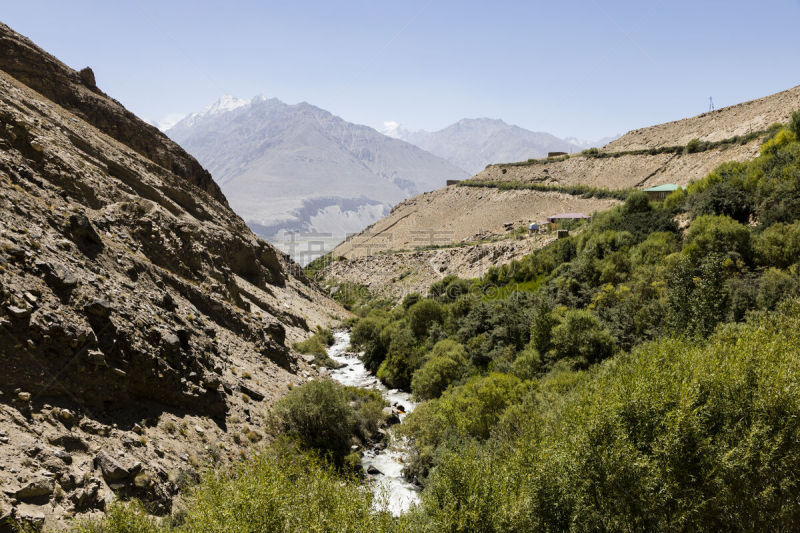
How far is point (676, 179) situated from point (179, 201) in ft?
282

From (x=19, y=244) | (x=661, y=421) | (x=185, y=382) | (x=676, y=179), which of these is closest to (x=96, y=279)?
(x=19, y=244)

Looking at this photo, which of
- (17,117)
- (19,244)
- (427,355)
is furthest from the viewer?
(427,355)

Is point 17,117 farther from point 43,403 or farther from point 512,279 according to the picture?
point 512,279

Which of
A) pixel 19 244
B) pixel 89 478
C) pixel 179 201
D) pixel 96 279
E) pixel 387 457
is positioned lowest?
pixel 387 457

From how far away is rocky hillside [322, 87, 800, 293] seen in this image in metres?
84.2

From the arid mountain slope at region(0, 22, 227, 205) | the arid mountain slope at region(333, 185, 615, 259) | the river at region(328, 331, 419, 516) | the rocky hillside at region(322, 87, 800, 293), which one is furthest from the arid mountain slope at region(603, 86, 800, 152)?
the arid mountain slope at region(0, 22, 227, 205)

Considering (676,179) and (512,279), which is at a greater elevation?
(676,179)

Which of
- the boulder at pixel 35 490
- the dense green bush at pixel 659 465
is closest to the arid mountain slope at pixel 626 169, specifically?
the dense green bush at pixel 659 465

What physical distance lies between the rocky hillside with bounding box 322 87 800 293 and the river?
3561cm

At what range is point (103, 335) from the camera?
22438 millimetres

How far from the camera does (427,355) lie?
45594 millimetres

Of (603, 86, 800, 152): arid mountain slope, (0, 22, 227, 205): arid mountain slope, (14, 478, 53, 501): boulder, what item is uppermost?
(0, 22, 227, 205): arid mountain slope

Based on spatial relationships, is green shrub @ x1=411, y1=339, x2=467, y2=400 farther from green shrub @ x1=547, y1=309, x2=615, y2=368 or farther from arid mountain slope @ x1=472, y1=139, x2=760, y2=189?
arid mountain slope @ x1=472, y1=139, x2=760, y2=189

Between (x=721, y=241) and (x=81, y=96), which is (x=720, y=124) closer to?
(x=721, y=241)
